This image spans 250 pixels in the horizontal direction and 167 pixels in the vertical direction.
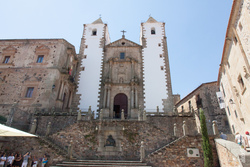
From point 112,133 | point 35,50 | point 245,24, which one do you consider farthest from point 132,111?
point 35,50

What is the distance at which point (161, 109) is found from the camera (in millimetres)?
18797

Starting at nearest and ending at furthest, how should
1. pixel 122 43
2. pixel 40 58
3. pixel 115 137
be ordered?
pixel 115 137
pixel 40 58
pixel 122 43

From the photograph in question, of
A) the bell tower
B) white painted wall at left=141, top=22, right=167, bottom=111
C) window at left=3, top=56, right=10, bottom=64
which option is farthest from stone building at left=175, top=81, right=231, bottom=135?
window at left=3, top=56, right=10, bottom=64

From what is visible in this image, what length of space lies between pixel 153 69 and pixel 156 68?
44cm

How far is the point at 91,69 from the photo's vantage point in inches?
864

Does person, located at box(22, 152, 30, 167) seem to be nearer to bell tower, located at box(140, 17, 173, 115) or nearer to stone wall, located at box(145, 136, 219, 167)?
stone wall, located at box(145, 136, 219, 167)

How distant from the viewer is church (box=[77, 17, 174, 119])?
1936 centimetres

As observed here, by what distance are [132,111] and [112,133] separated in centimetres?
578

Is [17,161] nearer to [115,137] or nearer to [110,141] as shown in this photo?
[110,141]

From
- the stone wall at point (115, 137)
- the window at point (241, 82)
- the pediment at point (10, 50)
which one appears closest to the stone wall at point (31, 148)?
the stone wall at point (115, 137)

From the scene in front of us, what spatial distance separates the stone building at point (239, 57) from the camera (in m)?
9.83

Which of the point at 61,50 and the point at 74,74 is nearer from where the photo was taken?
the point at 61,50

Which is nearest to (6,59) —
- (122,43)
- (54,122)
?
(54,122)

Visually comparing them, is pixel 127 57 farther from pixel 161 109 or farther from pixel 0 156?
pixel 0 156
